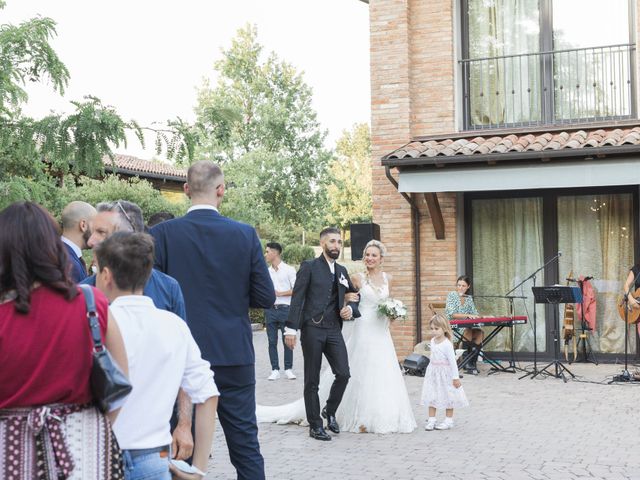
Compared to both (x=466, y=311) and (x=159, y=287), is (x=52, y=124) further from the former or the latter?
(x=466, y=311)

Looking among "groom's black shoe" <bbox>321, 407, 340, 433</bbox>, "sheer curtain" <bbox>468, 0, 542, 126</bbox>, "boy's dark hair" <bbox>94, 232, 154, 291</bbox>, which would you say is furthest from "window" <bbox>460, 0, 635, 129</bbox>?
"boy's dark hair" <bbox>94, 232, 154, 291</bbox>

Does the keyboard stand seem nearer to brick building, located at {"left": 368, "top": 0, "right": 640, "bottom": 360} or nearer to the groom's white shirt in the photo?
brick building, located at {"left": 368, "top": 0, "right": 640, "bottom": 360}

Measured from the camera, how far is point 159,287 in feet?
13.5

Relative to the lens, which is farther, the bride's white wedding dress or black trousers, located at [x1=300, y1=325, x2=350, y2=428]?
the bride's white wedding dress

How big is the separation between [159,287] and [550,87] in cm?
1149

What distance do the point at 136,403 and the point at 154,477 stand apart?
0.91ft

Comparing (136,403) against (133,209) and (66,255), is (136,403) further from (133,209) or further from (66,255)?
(133,209)

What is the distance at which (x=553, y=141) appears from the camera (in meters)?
12.9

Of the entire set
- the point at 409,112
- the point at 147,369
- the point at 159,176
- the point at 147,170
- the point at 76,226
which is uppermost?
the point at 147,170

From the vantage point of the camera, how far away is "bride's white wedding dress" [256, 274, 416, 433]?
28.4ft

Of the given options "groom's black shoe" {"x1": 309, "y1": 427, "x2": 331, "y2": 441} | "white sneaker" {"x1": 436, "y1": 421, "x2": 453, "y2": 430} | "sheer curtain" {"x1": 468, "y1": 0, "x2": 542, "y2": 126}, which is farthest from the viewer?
"sheer curtain" {"x1": 468, "y1": 0, "x2": 542, "y2": 126}

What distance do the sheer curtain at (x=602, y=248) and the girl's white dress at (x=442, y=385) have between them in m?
5.43

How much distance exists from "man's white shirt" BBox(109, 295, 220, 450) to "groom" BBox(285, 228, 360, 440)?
5.00m

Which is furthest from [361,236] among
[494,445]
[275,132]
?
[275,132]
